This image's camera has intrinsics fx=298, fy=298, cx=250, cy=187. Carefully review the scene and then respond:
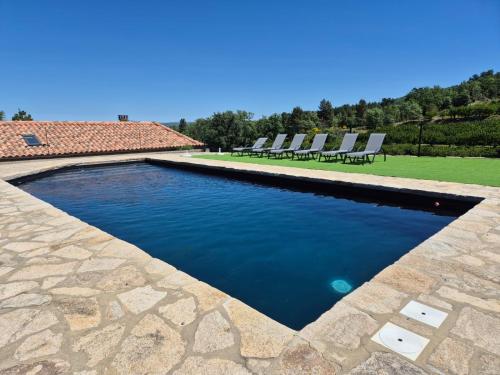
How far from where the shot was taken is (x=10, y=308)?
2.32m

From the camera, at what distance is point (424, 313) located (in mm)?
2129

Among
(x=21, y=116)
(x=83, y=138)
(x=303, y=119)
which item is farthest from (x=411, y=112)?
(x=21, y=116)

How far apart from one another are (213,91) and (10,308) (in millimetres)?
35568

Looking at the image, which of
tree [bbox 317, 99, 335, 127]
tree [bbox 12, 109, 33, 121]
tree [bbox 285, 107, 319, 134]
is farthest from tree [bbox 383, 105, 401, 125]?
tree [bbox 12, 109, 33, 121]

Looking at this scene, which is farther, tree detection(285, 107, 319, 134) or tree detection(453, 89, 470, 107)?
tree detection(453, 89, 470, 107)

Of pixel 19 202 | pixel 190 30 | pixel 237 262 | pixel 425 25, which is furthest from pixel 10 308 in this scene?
pixel 190 30

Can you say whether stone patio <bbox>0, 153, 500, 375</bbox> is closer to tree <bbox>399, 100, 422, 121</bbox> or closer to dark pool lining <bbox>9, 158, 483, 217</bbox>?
dark pool lining <bbox>9, 158, 483, 217</bbox>

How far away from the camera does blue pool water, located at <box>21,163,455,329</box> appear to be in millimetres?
3355

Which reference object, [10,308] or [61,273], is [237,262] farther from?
[10,308]

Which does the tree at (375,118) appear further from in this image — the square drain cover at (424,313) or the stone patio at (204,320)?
the square drain cover at (424,313)

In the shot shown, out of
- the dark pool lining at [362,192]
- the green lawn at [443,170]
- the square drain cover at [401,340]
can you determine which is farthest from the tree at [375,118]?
the square drain cover at [401,340]

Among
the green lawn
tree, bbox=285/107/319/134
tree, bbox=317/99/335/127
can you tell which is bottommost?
the green lawn

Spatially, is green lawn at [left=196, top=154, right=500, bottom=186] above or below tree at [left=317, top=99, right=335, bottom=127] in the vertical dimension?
below

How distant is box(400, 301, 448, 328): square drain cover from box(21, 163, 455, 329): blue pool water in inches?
35.4
